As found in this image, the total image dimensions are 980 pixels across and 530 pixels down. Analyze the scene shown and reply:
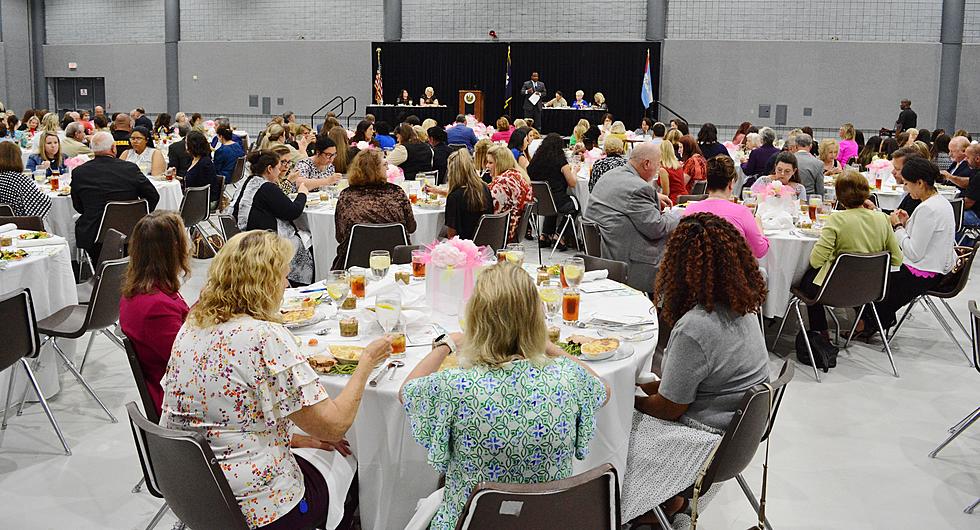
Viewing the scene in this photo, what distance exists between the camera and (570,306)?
3.72 m

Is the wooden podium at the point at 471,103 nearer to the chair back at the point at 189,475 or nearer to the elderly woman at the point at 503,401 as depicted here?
the chair back at the point at 189,475

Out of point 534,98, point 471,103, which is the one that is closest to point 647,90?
point 534,98

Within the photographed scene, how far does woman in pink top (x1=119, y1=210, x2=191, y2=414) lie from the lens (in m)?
3.22

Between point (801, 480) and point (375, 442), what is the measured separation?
228 centimetres

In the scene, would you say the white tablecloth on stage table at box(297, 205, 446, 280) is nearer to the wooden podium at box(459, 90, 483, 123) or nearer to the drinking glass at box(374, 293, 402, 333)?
the drinking glass at box(374, 293, 402, 333)

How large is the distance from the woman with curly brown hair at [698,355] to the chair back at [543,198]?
18.1ft

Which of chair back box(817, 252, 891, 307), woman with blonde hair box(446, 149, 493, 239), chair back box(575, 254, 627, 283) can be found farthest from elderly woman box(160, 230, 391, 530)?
chair back box(817, 252, 891, 307)

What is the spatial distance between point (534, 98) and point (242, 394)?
17.3 metres

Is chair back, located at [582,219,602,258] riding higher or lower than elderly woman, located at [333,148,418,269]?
lower

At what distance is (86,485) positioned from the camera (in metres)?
4.08

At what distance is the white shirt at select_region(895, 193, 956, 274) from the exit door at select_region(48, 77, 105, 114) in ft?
75.3

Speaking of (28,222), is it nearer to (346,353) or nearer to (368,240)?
(368,240)

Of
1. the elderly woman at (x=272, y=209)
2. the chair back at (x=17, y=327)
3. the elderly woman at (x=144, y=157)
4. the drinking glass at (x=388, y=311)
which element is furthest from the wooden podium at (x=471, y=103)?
the drinking glass at (x=388, y=311)

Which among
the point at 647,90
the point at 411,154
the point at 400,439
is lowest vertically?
the point at 400,439
